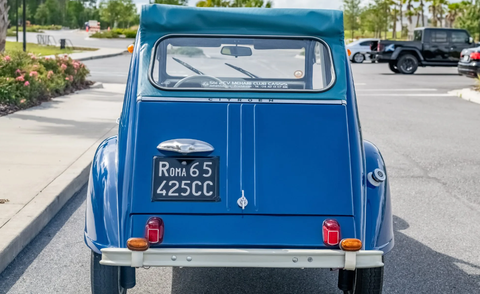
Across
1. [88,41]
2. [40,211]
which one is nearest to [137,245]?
[40,211]

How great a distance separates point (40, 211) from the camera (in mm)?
5848

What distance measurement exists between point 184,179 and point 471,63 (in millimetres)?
19367

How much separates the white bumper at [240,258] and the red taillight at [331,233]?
3.6 inches

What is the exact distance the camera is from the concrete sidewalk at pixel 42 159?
5570 mm

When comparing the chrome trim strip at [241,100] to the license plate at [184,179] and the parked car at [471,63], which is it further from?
the parked car at [471,63]

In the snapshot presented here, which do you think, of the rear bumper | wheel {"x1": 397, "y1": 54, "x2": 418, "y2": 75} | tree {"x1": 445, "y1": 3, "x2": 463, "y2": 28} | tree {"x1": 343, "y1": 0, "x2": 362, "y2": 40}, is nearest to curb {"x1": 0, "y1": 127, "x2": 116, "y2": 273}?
the rear bumper

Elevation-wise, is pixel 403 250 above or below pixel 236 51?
below

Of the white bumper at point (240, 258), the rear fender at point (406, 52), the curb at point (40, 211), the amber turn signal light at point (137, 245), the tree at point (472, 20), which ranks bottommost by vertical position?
the curb at point (40, 211)

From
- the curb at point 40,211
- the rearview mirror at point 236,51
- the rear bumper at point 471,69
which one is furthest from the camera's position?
the rear bumper at point 471,69

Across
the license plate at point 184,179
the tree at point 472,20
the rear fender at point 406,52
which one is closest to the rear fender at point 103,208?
the license plate at point 184,179

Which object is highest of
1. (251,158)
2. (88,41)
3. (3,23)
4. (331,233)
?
(88,41)

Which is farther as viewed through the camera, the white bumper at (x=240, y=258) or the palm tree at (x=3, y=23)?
the palm tree at (x=3, y=23)

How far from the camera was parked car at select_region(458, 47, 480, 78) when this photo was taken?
21.0 metres

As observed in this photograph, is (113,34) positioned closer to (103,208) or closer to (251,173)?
(103,208)
